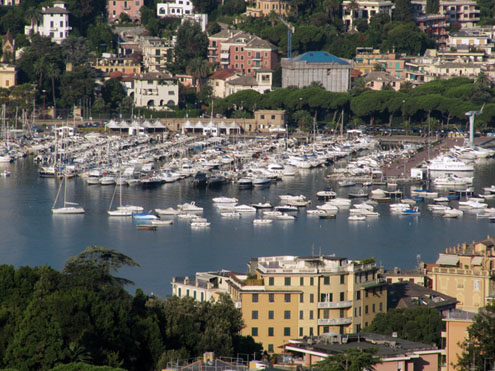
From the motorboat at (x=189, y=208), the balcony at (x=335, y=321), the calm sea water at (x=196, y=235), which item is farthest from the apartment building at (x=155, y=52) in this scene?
the balcony at (x=335, y=321)

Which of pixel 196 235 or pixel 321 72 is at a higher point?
pixel 321 72

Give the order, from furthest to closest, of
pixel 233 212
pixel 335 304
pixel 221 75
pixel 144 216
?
pixel 221 75
pixel 233 212
pixel 144 216
pixel 335 304

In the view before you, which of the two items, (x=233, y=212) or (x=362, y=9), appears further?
(x=362, y=9)

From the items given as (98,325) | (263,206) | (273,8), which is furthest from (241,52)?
(98,325)

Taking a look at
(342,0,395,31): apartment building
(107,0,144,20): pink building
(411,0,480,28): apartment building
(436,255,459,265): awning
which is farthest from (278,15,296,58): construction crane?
(436,255,459,265): awning

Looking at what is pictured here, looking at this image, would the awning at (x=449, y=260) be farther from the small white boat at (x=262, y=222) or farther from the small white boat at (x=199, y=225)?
the small white boat at (x=262, y=222)

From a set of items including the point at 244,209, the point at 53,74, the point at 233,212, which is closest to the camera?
the point at 233,212

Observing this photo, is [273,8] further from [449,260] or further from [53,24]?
[449,260]
